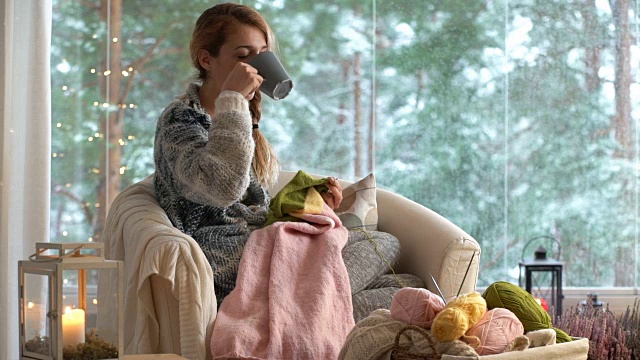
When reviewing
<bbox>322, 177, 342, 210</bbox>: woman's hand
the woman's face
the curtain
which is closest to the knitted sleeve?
the woman's face

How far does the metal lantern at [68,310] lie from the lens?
146 cm

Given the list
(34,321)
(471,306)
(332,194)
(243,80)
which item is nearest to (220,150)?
(243,80)

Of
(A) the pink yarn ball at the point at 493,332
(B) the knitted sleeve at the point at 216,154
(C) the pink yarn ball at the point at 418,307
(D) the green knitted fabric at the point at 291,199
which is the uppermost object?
(B) the knitted sleeve at the point at 216,154

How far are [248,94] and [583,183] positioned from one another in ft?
8.79

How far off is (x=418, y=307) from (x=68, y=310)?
0.60 m

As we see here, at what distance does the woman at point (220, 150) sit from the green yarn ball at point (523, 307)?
70cm

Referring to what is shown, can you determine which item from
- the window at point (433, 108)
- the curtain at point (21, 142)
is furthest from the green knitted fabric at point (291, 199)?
the window at point (433, 108)

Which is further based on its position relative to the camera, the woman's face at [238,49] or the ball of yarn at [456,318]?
the woman's face at [238,49]

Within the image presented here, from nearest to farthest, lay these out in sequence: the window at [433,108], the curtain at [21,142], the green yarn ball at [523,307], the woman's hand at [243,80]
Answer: the green yarn ball at [523,307] < the woman's hand at [243,80] < the curtain at [21,142] < the window at [433,108]

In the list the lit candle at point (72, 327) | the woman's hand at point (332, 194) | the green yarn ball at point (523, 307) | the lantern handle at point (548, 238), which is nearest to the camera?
the lit candle at point (72, 327)

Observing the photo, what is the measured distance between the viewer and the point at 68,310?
1.48m

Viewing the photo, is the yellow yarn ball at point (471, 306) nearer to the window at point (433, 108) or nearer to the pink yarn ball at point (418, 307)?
the pink yarn ball at point (418, 307)

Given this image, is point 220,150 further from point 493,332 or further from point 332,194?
point 493,332

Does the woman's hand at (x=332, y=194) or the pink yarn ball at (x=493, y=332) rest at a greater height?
the woman's hand at (x=332, y=194)
